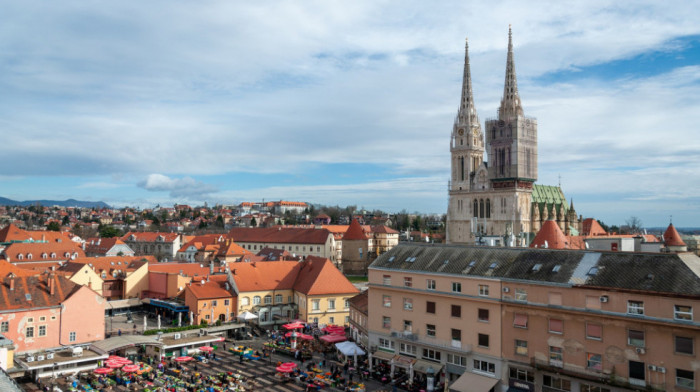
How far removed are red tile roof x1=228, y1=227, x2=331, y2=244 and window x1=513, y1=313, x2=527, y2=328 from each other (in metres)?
77.2

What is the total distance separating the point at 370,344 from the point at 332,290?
13.3m

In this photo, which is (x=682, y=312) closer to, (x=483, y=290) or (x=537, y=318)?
(x=537, y=318)

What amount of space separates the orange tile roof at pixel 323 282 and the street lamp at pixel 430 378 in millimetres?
18494

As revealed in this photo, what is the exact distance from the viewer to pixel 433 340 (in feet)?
112

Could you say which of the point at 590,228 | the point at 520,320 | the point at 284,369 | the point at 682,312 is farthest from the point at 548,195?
the point at 682,312

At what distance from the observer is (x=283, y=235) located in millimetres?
113438

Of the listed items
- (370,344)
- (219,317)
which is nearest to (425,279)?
(370,344)

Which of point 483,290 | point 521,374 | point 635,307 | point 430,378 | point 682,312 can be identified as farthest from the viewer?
point 430,378

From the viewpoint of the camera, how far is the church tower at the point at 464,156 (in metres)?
110

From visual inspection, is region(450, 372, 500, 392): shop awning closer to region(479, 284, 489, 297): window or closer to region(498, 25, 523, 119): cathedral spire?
region(479, 284, 489, 297): window

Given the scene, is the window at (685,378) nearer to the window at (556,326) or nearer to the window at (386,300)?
the window at (556,326)

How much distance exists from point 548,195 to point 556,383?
327 feet

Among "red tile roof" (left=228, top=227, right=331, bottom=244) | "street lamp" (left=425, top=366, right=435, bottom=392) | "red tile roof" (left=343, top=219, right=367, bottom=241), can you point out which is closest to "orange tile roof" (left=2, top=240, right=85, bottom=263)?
"red tile roof" (left=228, top=227, right=331, bottom=244)

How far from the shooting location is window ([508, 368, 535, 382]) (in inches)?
1169
